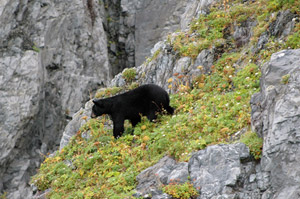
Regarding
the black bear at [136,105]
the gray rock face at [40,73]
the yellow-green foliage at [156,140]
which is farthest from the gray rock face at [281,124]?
the gray rock face at [40,73]

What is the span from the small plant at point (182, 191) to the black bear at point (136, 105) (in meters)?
4.40

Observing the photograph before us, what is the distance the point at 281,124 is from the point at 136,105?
233 inches

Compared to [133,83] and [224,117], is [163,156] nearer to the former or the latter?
[224,117]

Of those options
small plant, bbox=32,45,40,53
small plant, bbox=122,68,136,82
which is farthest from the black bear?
small plant, bbox=32,45,40,53

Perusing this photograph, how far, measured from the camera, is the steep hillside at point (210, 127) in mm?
6520

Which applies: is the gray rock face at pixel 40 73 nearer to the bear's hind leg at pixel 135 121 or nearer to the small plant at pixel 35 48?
the small plant at pixel 35 48

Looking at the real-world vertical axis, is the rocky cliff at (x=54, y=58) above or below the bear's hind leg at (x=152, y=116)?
below

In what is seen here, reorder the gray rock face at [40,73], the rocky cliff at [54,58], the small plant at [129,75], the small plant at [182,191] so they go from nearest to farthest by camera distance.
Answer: the small plant at [182,191], the small plant at [129,75], the gray rock face at [40,73], the rocky cliff at [54,58]

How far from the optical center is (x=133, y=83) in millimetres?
14633

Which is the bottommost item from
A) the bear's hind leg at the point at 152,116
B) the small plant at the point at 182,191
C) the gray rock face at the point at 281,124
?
the bear's hind leg at the point at 152,116

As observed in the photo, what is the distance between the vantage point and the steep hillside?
6520 millimetres

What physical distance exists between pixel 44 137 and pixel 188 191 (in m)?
26.8

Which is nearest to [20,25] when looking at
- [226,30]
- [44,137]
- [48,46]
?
[48,46]

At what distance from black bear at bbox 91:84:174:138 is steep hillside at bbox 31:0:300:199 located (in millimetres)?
295
